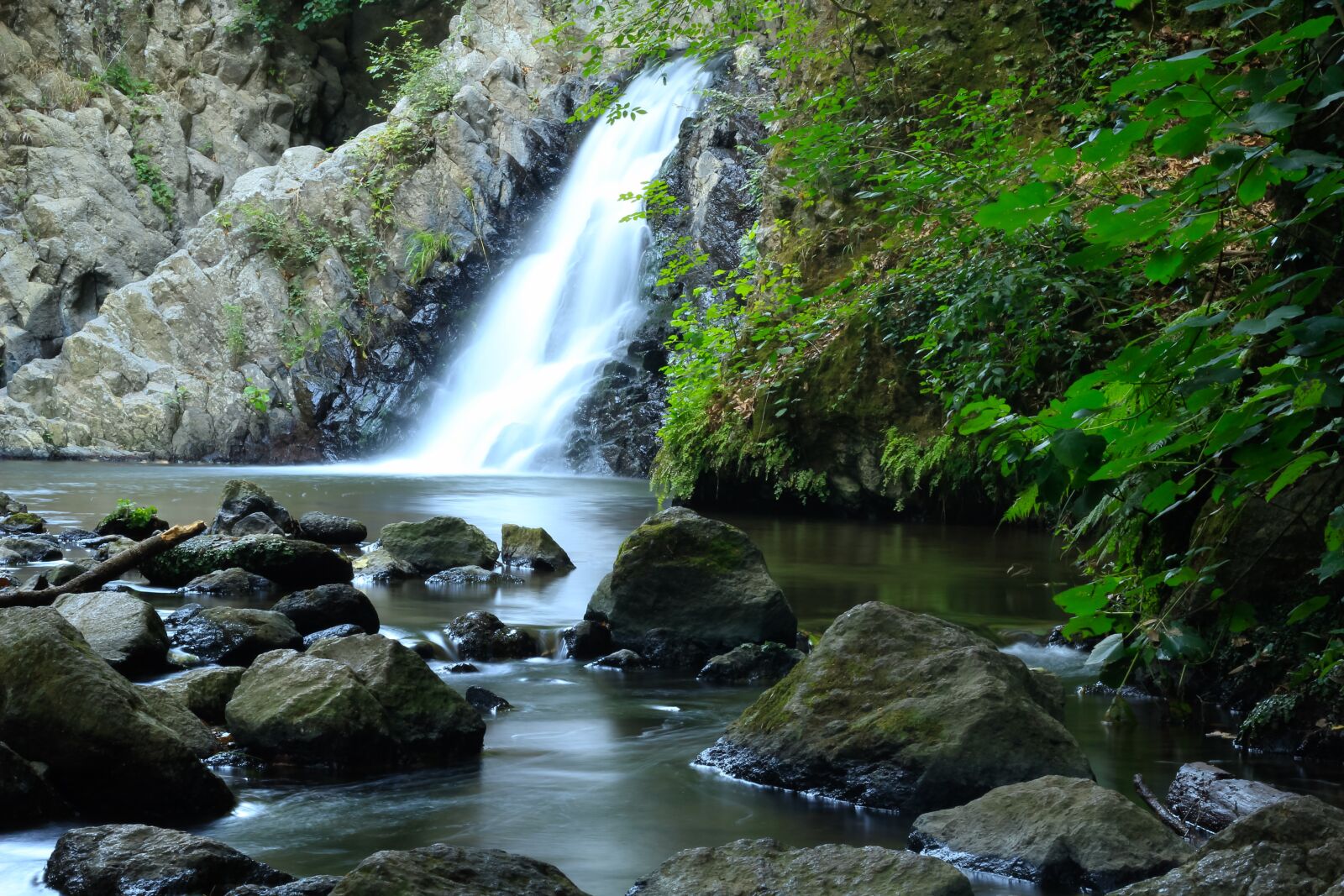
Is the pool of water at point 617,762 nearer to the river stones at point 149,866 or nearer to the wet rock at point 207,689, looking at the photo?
the river stones at point 149,866

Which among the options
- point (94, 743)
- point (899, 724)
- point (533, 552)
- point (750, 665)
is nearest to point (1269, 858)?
point (899, 724)

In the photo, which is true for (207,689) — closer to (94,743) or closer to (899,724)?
(94,743)

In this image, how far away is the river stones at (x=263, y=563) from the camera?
901 centimetres

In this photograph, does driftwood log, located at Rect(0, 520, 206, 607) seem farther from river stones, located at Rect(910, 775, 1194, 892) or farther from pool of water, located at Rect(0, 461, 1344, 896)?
river stones, located at Rect(910, 775, 1194, 892)

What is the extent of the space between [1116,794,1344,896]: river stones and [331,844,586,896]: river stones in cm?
158

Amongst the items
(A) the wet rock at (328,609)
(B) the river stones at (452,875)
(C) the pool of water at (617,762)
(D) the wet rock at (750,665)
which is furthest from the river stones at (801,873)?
(A) the wet rock at (328,609)

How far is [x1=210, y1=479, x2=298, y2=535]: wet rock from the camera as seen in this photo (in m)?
10.8

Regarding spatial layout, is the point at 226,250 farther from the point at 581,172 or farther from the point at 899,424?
the point at 899,424

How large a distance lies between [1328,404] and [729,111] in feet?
62.6

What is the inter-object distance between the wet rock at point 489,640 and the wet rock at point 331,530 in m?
4.59

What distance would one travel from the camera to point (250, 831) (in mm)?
4074

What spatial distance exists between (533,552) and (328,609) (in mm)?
3320

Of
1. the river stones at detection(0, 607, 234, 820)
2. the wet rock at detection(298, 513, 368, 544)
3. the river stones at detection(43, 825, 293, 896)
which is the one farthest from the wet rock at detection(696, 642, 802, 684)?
the wet rock at detection(298, 513, 368, 544)

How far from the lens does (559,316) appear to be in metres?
23.1
